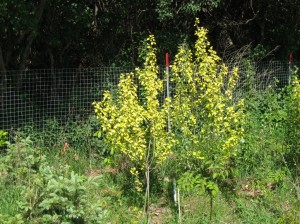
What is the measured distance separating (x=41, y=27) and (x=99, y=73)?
1.63 meters

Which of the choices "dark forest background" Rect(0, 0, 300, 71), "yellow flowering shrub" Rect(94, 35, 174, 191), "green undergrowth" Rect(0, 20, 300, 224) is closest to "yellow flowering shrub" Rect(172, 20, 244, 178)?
"green undergrowth" Rect(0, 20, 300, 224)

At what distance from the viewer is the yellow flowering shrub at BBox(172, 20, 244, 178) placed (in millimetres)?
5250

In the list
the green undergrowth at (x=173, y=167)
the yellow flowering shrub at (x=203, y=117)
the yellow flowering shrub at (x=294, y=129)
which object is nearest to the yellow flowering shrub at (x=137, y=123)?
the green undergrowth at (x=173, y=167)

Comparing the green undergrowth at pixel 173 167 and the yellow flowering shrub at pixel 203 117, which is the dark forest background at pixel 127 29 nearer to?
the green undergrowth at pixel 173 167

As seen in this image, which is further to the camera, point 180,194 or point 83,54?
point 83,54

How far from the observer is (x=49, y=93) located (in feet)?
26.2

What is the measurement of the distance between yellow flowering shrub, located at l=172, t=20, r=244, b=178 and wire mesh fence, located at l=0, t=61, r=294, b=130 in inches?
74.4

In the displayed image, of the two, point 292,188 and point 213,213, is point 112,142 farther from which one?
point 292,188

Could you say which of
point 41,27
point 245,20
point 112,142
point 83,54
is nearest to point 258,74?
point 245,20

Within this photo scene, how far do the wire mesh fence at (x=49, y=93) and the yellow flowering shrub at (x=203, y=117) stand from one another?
6.20 ft

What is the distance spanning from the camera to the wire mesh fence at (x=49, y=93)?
25.2ft

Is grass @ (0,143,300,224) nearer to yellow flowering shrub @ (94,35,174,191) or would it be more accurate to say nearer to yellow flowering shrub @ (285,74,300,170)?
yellow flowering shrub @ (285,74,300,170)


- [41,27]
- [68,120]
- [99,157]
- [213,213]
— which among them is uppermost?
[41,27]

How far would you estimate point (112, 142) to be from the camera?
5480 mm
